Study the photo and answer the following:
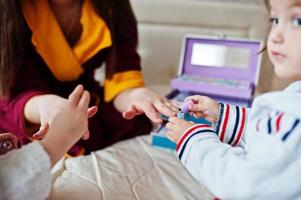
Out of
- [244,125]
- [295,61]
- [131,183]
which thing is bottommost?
[131,183]

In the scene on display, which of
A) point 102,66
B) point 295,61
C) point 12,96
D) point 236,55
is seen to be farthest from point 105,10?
point 295,61

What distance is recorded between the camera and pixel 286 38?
1.60 ft

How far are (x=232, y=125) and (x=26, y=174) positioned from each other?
30 cm

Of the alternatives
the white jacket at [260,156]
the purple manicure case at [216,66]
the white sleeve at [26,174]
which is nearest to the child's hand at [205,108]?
the white jacket at [260,156]

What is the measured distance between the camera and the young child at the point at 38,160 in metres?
0.45

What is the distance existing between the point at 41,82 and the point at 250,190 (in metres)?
0.55

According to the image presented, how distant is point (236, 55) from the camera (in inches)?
43.3

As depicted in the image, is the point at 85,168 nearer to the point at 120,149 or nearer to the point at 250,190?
the point at 120,149

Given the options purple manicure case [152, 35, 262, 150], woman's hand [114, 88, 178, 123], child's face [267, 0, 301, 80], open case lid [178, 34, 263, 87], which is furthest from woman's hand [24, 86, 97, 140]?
open case lid [178, 34, 263, 87]

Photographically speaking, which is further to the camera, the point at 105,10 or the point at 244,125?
the point at 105,10

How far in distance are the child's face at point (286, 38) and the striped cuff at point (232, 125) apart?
114 millimetres

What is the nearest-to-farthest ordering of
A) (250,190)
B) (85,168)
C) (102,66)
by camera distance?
(250,190), (85,168), (102,66)

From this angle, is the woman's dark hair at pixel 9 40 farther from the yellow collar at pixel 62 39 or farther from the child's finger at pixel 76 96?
the child's finger at pixel 76 96

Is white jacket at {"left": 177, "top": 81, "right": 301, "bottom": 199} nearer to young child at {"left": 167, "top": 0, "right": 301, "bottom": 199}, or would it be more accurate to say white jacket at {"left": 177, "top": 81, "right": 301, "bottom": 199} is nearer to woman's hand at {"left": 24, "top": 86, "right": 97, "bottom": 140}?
young child at {"left": 167, "top": 0, "right": 301, "bottom": 199}
